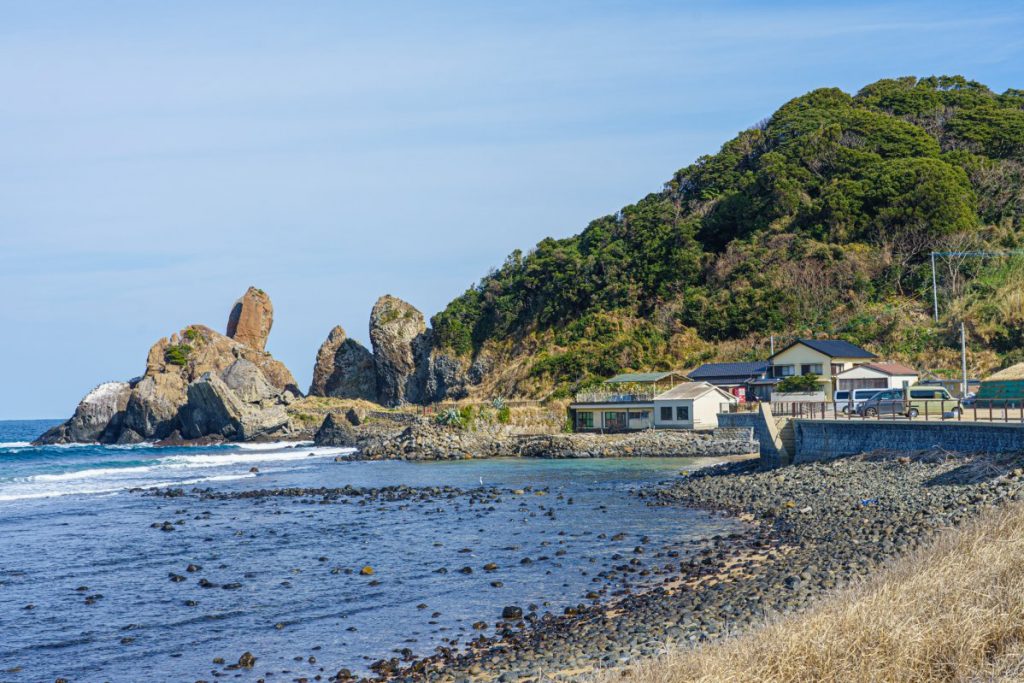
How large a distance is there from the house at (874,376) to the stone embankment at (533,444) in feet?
31.6

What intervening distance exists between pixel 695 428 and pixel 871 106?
64.6m

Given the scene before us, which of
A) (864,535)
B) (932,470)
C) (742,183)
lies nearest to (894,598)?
(864,535)

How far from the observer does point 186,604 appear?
73.3ft

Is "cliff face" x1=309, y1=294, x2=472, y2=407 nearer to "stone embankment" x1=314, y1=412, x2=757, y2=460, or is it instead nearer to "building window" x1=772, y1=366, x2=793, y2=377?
"stone embankment" x1=314, y1=412, x2=757, y2=460

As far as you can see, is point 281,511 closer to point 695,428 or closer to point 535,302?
point 695,428

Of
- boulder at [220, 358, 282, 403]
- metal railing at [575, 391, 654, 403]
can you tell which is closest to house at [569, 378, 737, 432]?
metal railing at [575, 391, 654, 403]

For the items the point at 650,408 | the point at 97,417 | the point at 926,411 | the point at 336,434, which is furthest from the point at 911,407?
the point at 97,417

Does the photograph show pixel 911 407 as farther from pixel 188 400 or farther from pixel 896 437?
pixel 188 400

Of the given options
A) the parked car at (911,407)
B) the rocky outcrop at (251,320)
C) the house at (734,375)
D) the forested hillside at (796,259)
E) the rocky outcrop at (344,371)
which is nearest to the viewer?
the parked car at (911,407)

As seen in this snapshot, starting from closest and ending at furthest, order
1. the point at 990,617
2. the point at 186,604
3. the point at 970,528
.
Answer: the point at 990,617, the point at 970,528, the point at 186,604

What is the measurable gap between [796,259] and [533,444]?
34502 millimetres

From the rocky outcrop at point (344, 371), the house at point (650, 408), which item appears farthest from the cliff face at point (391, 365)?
the house at point (650, 408)

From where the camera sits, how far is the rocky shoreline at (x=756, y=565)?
637 inches

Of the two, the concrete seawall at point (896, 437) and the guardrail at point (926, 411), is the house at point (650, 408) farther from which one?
the concrete seawall at point (896, 437)
